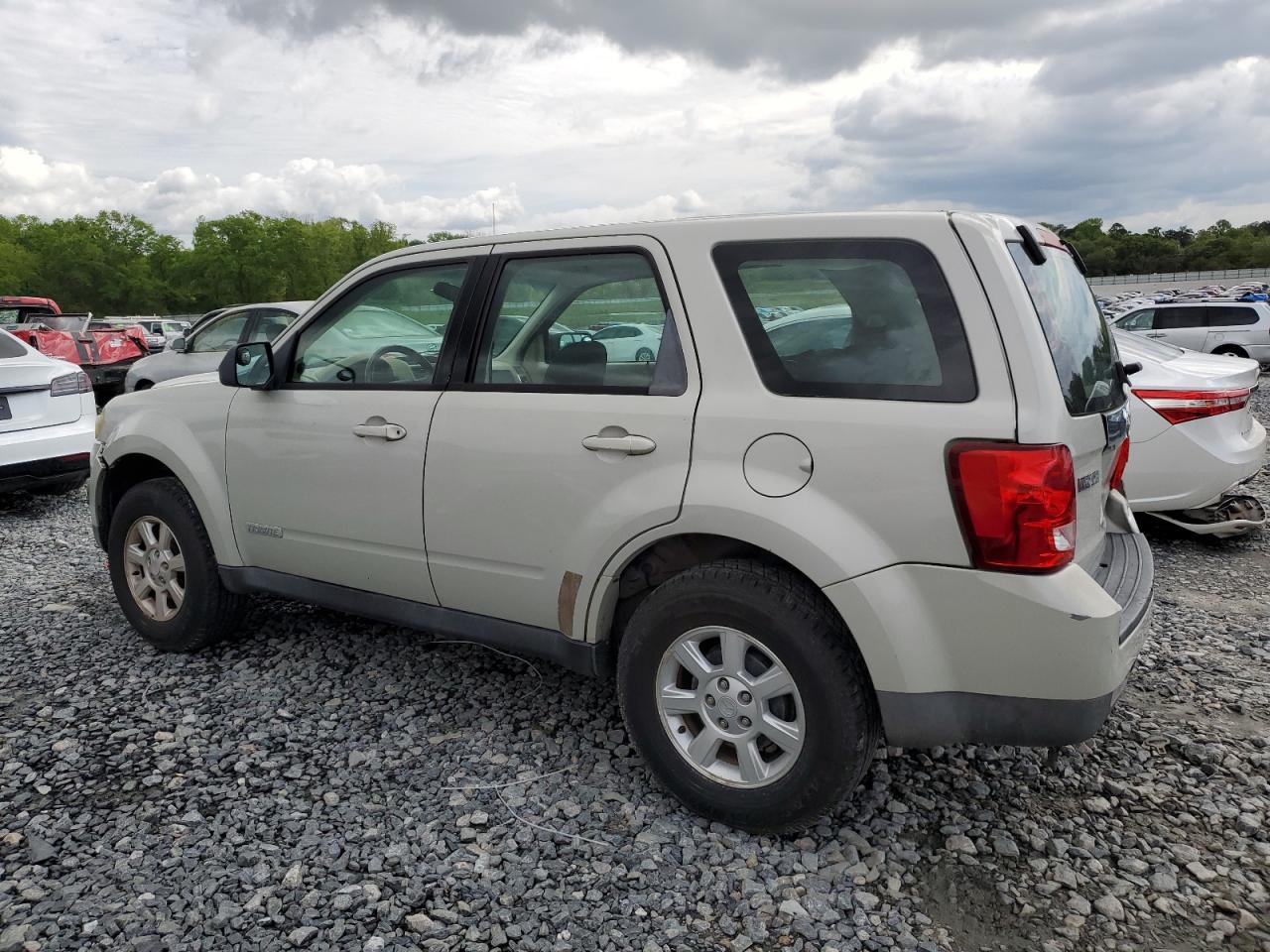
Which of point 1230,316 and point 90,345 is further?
point 1230,316

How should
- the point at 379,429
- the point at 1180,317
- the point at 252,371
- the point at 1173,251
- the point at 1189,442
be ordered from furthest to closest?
the point at 1173,251, the point at 1180,317, the point at 1189,442, the point at 252,371, the point at 379,429

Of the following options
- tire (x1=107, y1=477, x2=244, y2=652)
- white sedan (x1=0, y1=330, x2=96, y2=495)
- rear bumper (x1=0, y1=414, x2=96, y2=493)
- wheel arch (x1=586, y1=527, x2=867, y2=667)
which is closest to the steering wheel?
wheel arch (x1=586, y1=527, x2=867, y2=667)

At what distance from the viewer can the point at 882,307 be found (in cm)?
267

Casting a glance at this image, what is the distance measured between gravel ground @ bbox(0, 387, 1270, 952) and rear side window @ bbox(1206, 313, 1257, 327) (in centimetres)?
1893

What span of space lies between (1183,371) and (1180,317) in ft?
55.7

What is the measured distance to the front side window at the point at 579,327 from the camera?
3055mm

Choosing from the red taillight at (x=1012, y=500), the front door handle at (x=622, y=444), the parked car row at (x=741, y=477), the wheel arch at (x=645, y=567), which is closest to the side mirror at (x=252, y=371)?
the parked car row at (x=741, y=477)

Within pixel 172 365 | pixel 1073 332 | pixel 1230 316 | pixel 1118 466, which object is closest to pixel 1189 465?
pixel 1118 466

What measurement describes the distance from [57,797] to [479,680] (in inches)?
62.0

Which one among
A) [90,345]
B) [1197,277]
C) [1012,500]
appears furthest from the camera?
[1197,277]

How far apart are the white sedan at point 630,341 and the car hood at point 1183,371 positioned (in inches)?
156

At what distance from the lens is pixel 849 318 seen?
2713 millimetres

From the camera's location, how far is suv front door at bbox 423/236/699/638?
294 cm

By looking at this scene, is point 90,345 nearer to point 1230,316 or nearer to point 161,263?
point 1230,316
